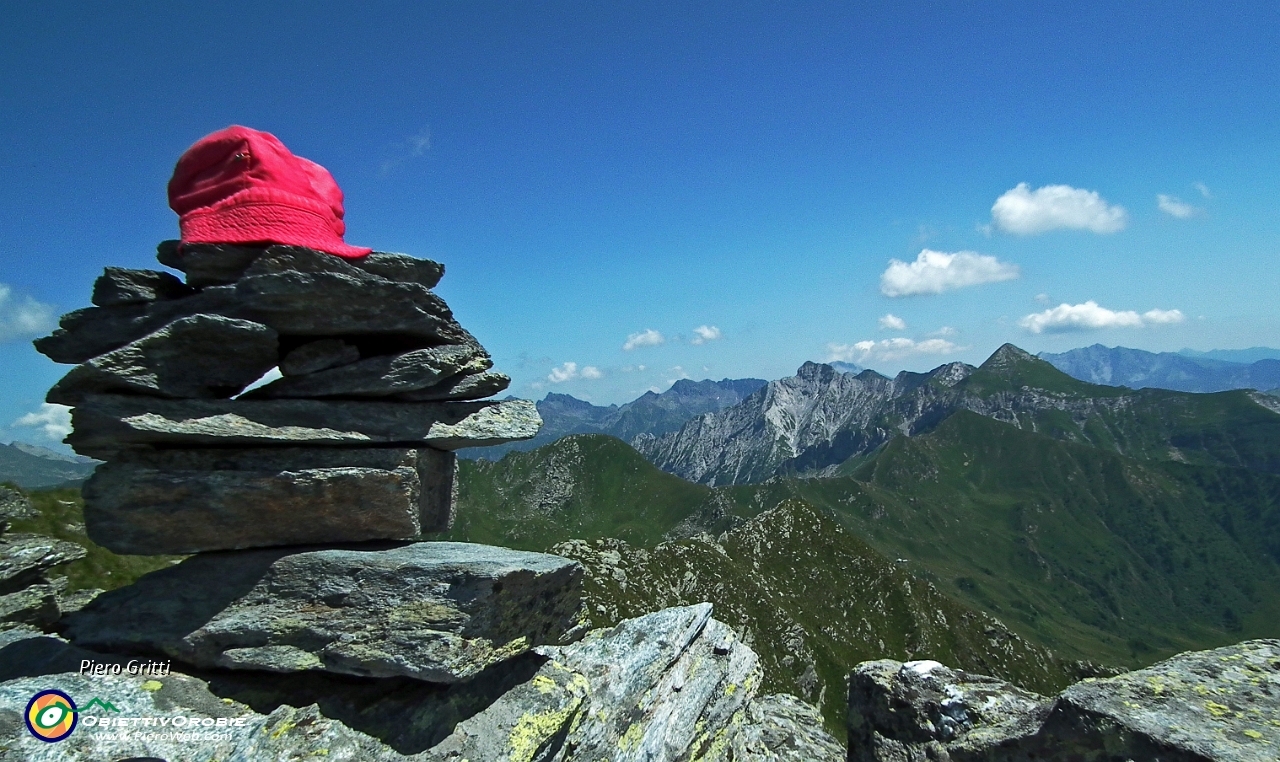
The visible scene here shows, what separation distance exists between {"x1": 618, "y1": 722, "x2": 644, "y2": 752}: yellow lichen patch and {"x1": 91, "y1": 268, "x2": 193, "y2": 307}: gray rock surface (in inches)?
614

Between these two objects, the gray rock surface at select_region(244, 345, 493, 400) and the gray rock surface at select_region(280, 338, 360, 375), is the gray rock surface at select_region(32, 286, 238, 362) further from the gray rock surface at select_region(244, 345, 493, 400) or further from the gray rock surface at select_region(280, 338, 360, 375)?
the gray rock surface at select_region(244, 345, 493, 400)

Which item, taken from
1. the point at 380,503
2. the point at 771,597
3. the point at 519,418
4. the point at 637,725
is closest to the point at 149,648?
the point at 380,503

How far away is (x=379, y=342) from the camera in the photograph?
1574 centimetres

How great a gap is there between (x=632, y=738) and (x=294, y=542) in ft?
32.5

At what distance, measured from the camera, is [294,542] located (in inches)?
553

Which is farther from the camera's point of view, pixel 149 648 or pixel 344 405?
pixel 344 405

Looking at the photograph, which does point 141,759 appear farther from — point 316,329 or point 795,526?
point 795,526

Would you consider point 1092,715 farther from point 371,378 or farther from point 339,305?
point 339,305

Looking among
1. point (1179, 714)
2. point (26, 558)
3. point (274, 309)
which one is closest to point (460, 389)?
point (274, 309)

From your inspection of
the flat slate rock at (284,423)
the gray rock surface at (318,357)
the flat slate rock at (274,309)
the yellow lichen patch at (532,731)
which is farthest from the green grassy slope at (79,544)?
the yellow lichen patch at (532,731)

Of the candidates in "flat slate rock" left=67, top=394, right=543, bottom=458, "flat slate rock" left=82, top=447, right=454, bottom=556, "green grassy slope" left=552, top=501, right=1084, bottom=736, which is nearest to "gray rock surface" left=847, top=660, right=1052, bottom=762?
"flat slate rock" left=67, top=394, right=543, bottom=458

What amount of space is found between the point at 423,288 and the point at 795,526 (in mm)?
135112

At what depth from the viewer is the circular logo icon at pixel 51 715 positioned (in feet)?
33.5

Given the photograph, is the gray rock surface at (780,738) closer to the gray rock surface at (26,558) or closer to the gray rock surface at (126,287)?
the gray rock surface at (126,287)
